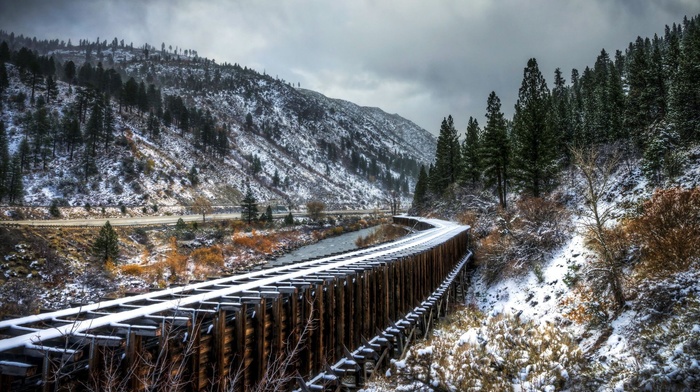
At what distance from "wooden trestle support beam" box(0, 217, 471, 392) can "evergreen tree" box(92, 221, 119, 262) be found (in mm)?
25306

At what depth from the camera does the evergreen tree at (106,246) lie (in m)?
29.0

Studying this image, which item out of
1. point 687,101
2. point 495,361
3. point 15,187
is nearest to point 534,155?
point 687,101

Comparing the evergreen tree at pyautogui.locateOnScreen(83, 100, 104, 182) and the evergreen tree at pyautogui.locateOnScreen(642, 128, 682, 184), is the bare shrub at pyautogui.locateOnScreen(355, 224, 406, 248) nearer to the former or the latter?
the evergreen tree at pyautogui.locateOnScreen(642, 128, 682, 184)

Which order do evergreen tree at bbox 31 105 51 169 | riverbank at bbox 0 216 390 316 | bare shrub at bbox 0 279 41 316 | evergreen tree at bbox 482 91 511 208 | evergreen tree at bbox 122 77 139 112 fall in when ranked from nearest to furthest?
bare shrub at bbox 0 279 41 316 → riverbank at bbox 0 216 390 316 → evergreen tree at bbox 482 91 511 208 → evergreen tree at bbox 31 105 51 169 → evergreen tree at bbox 122 77 139 112

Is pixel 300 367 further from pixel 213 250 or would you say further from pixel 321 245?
pixel 321 245

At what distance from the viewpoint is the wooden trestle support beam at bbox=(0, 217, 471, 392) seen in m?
4.40

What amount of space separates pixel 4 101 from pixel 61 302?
8844 centimetres

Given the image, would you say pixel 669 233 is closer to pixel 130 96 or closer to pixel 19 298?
pixel 19 298

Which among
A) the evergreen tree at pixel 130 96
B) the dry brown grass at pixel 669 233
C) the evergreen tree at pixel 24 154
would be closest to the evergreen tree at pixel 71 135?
the evergreen tree at pixel 24 154

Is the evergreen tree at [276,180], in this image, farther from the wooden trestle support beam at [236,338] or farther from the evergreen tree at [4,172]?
the wooden trestle support beam at [236,338]

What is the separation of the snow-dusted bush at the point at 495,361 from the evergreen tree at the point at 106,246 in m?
27.9

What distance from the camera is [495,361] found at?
9.84 m

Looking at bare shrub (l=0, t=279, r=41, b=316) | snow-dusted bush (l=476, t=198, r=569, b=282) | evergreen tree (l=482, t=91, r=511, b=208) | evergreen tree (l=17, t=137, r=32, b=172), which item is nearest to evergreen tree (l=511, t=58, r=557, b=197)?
evergreen tree (l=482, t=91, r=511, b=208)

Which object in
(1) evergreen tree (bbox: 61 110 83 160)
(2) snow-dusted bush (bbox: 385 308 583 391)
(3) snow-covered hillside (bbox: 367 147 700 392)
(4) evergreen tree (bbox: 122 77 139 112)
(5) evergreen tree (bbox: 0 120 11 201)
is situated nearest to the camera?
(3) snow-covered hillside (bbox: 367 147 700 392)
